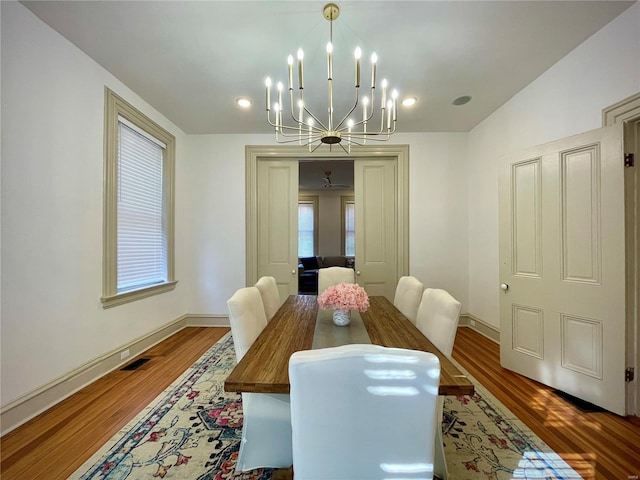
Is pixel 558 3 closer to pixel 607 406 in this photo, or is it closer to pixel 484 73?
pixel 484 73

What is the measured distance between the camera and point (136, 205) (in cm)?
299

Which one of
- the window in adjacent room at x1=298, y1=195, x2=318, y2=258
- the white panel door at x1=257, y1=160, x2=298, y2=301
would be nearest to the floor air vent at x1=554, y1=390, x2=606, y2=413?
the white panel door at x1=257, y1=160, x2=298, y2=301

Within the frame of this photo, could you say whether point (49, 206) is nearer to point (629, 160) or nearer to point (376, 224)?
point (376, 224)

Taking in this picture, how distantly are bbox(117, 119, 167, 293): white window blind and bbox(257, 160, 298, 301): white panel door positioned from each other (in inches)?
50.5

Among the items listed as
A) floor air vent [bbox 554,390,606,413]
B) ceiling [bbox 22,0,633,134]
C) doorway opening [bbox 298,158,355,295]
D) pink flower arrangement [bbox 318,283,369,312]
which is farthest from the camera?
doorway opening [bbox 298,158,355,295]

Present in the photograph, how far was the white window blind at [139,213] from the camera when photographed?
9.09 ft

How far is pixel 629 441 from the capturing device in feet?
5.36

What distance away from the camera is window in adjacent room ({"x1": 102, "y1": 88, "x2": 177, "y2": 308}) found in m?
2.53

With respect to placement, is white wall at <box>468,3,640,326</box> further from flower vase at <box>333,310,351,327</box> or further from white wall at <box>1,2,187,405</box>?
white wall at <box>1,2,187,405</box>

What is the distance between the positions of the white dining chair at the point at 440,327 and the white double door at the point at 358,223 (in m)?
2.26

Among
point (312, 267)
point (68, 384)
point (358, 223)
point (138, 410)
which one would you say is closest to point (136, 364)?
point (68, 384)

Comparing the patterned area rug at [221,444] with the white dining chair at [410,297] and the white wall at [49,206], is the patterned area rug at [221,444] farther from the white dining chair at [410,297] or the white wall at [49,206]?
the white wall at [49,206]

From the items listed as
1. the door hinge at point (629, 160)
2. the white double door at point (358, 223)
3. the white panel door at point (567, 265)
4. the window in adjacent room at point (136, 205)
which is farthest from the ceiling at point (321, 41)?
the white double door at point (358, 223)

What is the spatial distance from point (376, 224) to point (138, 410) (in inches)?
130
